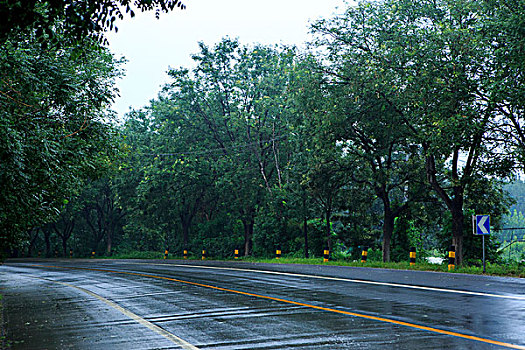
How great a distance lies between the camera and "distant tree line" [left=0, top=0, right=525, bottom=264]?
20234 mm

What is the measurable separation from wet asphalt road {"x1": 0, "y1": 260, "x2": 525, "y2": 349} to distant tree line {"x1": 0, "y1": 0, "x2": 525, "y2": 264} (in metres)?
2.73

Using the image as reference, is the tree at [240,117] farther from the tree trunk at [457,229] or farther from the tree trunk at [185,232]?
the tree trunk at [457,229]

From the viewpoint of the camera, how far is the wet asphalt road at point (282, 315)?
25.1ft

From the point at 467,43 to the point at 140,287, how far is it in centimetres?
1503

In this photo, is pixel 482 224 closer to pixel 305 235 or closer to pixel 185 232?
pixel 305 235

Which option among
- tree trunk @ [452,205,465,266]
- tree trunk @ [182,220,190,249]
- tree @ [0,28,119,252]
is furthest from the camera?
tree trunk @ [182,220,190,249]

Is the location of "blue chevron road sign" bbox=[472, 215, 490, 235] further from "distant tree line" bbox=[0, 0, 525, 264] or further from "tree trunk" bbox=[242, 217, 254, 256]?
"tree trunk" bbox=[242, 217, 254, 256]

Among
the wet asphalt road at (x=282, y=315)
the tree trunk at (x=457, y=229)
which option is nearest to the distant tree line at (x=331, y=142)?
the tree trunk at (x=457, y=229)

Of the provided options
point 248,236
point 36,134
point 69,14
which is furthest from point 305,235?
point 69,14

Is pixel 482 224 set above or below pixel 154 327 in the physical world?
above

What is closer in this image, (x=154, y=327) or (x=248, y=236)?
(x=154, y=327)

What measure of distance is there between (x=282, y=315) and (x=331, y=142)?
1898 centimetres

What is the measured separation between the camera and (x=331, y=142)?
28.2 m

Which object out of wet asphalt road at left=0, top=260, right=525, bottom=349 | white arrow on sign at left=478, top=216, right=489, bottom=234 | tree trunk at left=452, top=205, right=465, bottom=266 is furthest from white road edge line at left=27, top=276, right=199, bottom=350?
tree trunk at left=452, top=205, right=465, bottom=266
